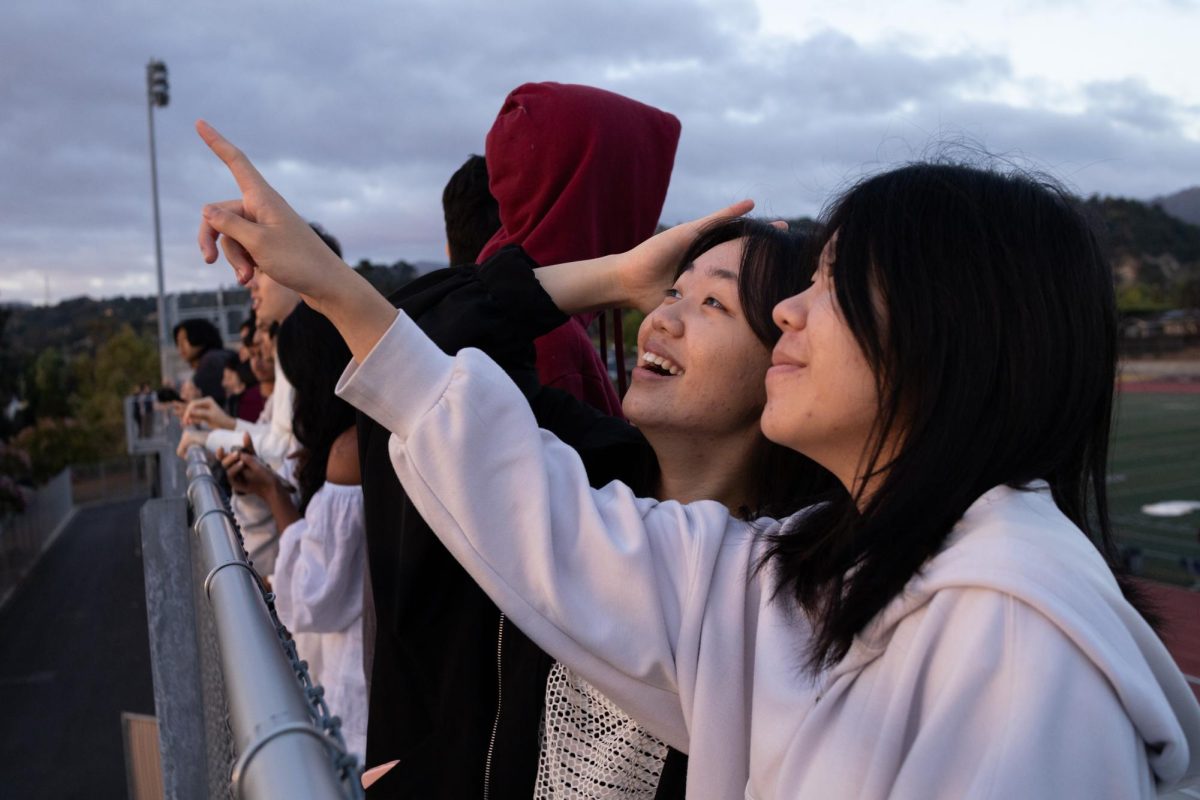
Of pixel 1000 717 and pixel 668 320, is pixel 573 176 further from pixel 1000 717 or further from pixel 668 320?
pixel 1000 717

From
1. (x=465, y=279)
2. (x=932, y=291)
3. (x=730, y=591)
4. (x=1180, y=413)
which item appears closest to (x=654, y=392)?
(x=465, y=279)

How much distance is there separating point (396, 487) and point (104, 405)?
60.9 m

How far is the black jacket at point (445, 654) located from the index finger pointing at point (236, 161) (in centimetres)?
42

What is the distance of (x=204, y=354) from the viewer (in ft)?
22.3

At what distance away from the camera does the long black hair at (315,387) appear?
2.96m

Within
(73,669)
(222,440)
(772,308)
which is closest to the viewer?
(772,308)

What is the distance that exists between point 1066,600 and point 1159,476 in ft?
151

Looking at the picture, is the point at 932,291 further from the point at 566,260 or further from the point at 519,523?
the point at 566,260

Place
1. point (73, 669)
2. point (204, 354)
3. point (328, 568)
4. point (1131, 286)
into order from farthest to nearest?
point (1131, 286) → point (73, 669) → point (204, 354) → point (328, 568)

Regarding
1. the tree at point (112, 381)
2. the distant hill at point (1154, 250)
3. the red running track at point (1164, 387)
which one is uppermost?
the distant hill at point (1154, 250)

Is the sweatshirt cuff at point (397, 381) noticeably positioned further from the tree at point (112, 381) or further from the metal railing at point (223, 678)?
the tree at point (112, 381)

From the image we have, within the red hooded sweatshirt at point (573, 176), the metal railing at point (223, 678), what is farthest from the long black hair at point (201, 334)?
the red hooded sweatshirt at point (573, 176)

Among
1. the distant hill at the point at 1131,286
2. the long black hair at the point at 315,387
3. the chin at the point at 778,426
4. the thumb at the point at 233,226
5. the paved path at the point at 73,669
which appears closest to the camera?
the chin at the point at 778,426

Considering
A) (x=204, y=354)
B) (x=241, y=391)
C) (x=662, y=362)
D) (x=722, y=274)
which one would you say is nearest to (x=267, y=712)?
(x=662, y=362)
